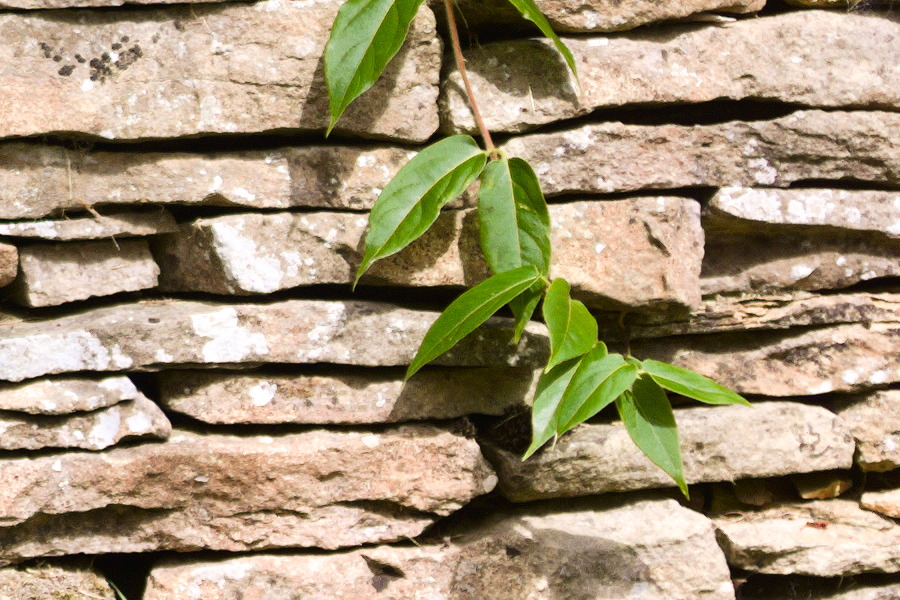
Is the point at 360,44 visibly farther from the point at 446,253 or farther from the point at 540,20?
the point at 446,253

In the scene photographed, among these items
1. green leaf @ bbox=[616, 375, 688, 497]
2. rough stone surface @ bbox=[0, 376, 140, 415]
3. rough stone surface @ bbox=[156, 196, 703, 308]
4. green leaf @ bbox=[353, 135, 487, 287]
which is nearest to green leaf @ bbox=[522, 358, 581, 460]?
green leaf @ bbox=[616, 375, 688, 497]

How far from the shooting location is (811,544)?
2188 millimetres

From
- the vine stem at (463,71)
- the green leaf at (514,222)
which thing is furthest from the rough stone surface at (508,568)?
the vine stem at (463,71)

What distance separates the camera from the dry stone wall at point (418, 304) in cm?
186

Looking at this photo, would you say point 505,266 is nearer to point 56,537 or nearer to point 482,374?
point 482,374

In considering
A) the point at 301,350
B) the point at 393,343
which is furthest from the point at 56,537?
the point at 393,343

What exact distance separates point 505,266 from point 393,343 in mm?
310

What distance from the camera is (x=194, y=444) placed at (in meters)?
1.90

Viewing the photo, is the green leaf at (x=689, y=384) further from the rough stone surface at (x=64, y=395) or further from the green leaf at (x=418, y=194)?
the rough stone surface at (x=64, y=395)

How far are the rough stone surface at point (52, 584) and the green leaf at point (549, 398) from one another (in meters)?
0.96

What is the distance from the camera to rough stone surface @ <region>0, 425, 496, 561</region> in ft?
6.03

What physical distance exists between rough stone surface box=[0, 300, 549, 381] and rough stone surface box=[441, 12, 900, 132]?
0.47 meters

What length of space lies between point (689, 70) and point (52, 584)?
1815mm

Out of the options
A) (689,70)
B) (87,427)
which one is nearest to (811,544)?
(689,70)
